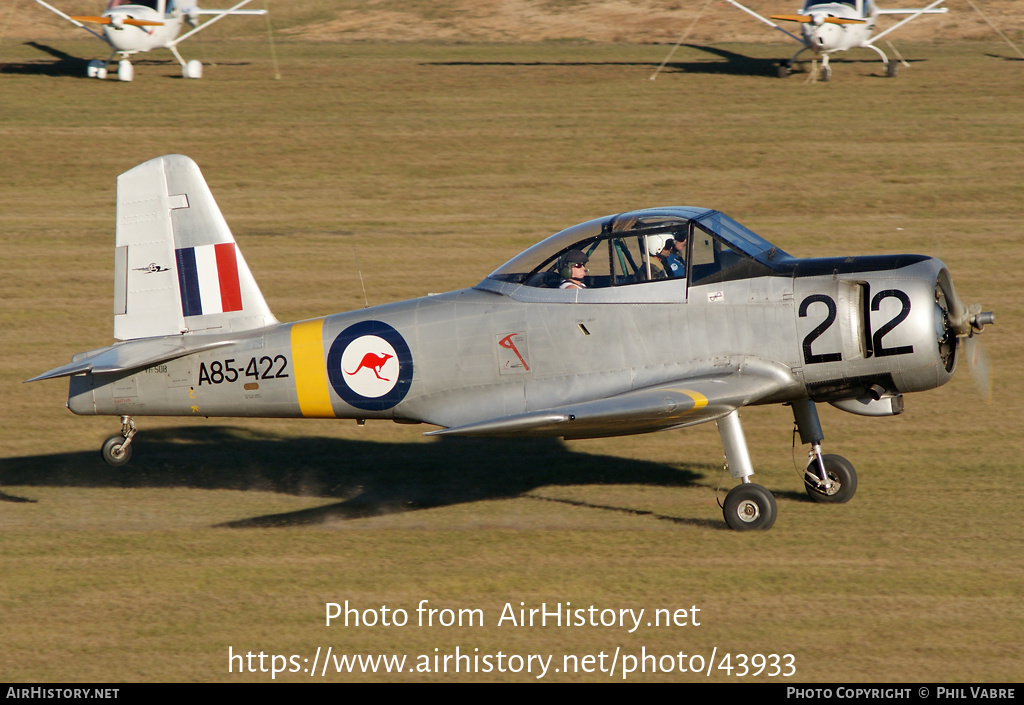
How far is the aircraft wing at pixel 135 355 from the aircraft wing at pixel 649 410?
9.21 ft

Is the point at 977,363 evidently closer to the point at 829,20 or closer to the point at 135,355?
the point at 135,355

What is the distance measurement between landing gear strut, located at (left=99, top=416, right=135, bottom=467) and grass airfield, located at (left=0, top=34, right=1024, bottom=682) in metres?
0.46

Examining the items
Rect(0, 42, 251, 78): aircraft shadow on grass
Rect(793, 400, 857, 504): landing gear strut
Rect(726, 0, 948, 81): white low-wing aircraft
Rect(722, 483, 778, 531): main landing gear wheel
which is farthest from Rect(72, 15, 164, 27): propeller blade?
Rect(722, 483, 778, 531): main landing gear wheel

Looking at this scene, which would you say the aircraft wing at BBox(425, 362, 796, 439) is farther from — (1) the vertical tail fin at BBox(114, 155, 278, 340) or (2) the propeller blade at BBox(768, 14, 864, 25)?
(2) the propeller blade at BBox(768, 14, 864, 25)

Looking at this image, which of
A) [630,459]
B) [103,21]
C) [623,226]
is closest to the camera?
[623,226]

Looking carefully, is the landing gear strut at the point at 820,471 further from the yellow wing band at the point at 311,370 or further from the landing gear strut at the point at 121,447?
the landing gear strut at the point at 121,447

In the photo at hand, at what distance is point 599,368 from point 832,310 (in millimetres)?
1961

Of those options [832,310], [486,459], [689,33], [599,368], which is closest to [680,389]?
[599,368]

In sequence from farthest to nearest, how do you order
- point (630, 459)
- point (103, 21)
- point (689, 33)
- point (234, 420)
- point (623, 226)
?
1. point (689, 33)
2. point (103, 21)
3. point (234, 420)
4. point (630, 459)
5. point (623, 226)

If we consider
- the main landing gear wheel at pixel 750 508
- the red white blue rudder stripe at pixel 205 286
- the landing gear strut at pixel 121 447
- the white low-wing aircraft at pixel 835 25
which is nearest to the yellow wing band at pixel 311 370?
the red white blue rudder stripe at pixel 205 286

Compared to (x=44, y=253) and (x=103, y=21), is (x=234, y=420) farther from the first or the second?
(x=103, y=21)

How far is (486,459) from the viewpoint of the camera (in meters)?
11.1

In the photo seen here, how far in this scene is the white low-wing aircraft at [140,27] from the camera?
26.4 meters

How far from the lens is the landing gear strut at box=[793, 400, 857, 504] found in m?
9.34
